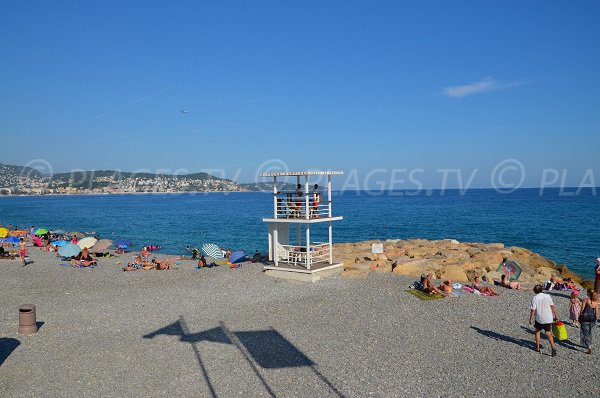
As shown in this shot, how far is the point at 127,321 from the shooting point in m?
15.3

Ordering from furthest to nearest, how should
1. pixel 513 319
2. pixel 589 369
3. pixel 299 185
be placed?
pixel 299 185, pixel 513 319, pixel 589 369

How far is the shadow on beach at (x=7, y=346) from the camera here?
12182 millimetres

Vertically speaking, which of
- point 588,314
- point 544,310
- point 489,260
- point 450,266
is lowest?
point 489,260

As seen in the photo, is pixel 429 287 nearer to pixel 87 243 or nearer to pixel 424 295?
pixel 424 295

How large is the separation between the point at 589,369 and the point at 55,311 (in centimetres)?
1603

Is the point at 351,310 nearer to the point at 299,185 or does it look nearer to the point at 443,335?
the point at 443,335

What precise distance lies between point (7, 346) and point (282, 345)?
726 cm

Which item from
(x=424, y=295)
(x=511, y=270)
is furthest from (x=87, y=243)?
(x=511, y=270)

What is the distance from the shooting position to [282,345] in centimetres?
1288

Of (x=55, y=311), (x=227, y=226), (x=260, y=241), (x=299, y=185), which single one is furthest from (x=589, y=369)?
(x=227, y=226)

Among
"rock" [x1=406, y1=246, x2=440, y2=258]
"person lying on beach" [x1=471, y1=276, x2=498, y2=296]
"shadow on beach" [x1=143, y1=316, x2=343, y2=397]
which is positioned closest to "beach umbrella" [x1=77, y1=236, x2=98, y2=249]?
"shadow on beach" [x1=143, y1=316, x2=343, y2=397]

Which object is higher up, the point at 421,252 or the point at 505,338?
the point at 505,338

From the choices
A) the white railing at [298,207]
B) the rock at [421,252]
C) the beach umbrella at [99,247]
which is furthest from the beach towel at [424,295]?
the beach umbrella at [99,247]

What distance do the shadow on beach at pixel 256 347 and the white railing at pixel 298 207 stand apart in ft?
25.8
